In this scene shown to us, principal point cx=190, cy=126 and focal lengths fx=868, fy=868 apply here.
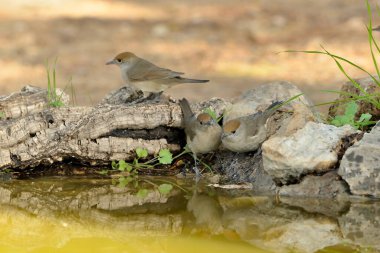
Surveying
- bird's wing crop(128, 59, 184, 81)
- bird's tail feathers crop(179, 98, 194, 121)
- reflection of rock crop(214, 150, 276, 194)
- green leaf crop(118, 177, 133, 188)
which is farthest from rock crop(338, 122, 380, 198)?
bird's wing crop(128, 59, 184, 81)

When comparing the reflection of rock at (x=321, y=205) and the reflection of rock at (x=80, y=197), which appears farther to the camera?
the reflection of rock at (x=80, y=197)

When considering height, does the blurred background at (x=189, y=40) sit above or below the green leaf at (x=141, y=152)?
above

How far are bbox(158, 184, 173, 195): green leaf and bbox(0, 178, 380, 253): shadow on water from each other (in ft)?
0.16

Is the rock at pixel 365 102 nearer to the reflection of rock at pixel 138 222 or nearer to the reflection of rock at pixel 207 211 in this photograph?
the reflection of rock at pixel 207 211

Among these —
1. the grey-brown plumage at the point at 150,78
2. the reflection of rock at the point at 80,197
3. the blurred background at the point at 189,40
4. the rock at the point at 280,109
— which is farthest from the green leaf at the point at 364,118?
the blurred background at the point at 189,40

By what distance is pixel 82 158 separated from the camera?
647cm

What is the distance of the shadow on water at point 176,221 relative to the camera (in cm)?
503

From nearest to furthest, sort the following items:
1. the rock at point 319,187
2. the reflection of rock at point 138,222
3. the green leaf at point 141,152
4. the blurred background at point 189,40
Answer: the reflection of rock at point 138,222 < the rock at point 319,187 < the green leaf at point 141,152 < the blurred background at point 189,40

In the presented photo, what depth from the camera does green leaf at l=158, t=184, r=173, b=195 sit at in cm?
610

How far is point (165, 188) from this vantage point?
6.20 metres

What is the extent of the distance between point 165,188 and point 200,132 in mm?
497

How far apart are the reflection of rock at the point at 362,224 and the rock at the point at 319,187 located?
7.8 inches

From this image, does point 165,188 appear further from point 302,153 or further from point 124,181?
point 302,153

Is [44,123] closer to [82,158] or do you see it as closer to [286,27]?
[82,158]
